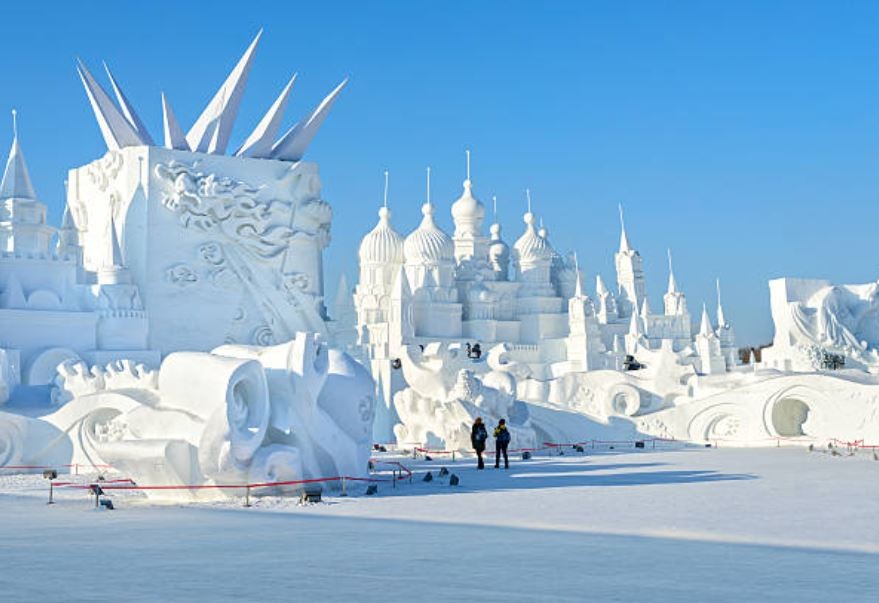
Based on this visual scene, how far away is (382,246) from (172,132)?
25.6 metres

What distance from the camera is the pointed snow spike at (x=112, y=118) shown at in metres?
29.2

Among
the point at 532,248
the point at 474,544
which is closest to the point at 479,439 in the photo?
the point at 474,544

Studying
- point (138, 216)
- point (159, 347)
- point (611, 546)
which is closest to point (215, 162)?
point (138, 216)

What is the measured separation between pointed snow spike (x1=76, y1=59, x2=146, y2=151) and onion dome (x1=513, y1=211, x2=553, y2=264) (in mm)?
34609

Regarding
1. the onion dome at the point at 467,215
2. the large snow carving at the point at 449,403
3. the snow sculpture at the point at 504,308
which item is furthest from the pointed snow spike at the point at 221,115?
the onion dome at the point at 467,215

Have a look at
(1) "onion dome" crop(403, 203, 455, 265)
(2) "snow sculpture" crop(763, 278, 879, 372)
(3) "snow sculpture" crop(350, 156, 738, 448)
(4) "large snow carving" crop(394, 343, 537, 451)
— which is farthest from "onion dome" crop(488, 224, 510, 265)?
(4) "large snow carving" crop(394, 343, 537, 451)

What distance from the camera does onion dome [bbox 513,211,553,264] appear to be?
6150 cm

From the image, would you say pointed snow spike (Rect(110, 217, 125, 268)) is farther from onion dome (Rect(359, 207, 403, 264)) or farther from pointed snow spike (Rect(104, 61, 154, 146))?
onion dome (Rect(359, 207, 403, 264))

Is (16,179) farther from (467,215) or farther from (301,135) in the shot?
(467,215)

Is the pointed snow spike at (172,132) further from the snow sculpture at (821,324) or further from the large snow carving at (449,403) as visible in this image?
the snow sculpture at (821,324)

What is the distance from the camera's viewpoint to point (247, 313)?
96.1ft

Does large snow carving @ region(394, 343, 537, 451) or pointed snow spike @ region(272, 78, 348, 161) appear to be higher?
pointed snow spike @ region(272, 78, 348, 161)

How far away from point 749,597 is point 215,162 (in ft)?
80.6

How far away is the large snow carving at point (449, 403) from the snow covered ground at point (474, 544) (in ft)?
34.0
